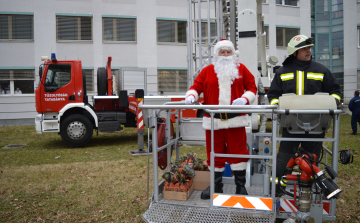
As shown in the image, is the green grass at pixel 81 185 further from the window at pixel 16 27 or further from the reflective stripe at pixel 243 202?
the window at pixel 16 27

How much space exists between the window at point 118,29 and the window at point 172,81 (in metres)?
2.59

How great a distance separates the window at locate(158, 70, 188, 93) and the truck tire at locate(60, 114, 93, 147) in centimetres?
853

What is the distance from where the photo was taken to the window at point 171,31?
1689cm

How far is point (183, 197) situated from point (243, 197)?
0.79 metres

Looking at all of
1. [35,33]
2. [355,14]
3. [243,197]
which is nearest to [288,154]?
[243,197]

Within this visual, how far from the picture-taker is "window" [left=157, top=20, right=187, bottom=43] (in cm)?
1689

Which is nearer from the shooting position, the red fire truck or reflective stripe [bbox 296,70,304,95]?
reflective stripe [bbox 296,70,304,95]

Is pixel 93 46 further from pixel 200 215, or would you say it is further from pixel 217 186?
pixel 200 215

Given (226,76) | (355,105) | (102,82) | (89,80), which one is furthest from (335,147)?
(89,80)

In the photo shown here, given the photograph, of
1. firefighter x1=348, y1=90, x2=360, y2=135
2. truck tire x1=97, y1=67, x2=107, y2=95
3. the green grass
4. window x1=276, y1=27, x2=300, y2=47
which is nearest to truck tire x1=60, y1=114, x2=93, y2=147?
the green grass

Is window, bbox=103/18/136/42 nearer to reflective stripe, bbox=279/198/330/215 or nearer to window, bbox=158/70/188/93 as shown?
window, bbox=158/70/188/93

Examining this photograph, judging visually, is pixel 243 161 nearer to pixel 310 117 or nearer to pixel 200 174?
pixel 200 174

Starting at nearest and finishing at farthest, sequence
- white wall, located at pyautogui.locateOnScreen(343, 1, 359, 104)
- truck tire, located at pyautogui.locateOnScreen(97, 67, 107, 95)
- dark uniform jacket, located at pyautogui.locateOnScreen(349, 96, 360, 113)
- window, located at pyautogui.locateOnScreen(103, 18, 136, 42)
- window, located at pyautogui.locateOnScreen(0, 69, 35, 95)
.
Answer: truck tire, located at pyautogui.locateOnScreen(97, 67, 107, 95)
dark uniform jacket, located at pyautogui.locateOnScreen(349, 96, 360, 113)
window, located at pyautogui.locateOnScreen(0, 69, 35, 95)
window, located at pyautogui.locateOnScreen(103, 18, 136, 42)
white wall, located at pyautogui.locateOnScreen(343, 1, 359, 104)

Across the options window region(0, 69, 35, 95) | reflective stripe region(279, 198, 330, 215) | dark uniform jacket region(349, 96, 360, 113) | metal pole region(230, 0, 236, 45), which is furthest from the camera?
window region(0, 69, 35, 95)
